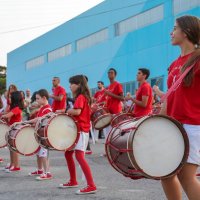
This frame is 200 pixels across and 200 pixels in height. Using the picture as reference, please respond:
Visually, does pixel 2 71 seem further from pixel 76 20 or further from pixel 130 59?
pixel 130 59

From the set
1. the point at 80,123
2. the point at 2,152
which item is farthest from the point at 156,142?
the point at 2,152

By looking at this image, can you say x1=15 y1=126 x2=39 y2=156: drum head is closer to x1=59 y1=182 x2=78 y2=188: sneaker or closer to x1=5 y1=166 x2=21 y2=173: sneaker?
x1=5 y1=166 x2=21 y2=173: sneaker

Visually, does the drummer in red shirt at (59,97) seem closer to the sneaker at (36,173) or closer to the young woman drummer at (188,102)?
the sneaker at (36,173)

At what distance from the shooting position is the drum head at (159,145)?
355 centimetres

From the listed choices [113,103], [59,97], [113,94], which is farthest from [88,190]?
[59,97]

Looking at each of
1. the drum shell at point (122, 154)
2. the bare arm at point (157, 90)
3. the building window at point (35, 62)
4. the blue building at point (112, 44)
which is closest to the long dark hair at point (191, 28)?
the drum shell at point (122, 154)

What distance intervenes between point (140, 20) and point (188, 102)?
2605 cm

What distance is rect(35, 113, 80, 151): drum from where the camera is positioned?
6.49 meters

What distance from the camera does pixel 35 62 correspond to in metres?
45.2

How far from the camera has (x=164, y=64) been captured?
26172 millimetres

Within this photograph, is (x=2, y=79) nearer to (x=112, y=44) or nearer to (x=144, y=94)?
(x=112, y=44)

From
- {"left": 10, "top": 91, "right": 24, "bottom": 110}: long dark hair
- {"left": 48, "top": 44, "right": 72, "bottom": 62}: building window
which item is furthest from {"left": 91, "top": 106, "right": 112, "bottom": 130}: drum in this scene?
{"left": 48, "top": 44, "right": 72, "bottom": 62}: building window

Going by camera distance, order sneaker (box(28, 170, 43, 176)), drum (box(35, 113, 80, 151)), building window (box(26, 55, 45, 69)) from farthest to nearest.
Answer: building window (box(26, 55, 45, 69)), sneaker (box(28, 170, 43, 176)), drum (box(35, 113, 80, 151))

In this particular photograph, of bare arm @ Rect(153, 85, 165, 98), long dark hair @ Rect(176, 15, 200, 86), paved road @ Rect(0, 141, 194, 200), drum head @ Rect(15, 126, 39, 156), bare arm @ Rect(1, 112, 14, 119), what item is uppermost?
long dark hair @ Rect(176, 15, 200, 86)
